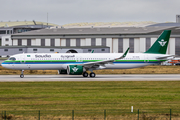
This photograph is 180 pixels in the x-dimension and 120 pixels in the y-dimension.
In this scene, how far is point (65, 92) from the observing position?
31.0m

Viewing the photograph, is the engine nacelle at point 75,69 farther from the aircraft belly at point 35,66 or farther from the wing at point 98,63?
the aircraft belly at point 35,66

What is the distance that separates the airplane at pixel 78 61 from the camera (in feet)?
160

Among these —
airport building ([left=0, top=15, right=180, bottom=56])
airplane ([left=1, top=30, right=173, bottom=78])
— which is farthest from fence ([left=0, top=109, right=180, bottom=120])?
airport building ([left=0, top=15, right=180, bottom=56])

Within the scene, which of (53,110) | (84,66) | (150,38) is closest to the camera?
(53,110)

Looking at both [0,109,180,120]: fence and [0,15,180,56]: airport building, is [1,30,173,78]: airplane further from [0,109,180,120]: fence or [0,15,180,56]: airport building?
[0,15,180,56]: airport building

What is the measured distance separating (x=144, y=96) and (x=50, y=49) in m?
71.3

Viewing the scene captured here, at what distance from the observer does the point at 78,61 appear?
5131 centimetres

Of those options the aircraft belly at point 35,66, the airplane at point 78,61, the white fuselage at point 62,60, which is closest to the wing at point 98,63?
the airplane at point 78,61

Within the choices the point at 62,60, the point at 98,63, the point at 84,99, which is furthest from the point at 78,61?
the point at 84,99

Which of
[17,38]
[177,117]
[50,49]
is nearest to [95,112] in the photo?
[177,117]

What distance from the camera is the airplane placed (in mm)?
48875

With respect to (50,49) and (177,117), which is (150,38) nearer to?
(50,49)

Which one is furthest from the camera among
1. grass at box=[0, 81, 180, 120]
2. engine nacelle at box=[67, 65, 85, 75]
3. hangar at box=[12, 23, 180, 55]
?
hangar at box=[12, 23, 180, 55]

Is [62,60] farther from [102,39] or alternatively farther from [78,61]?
[102,39]
